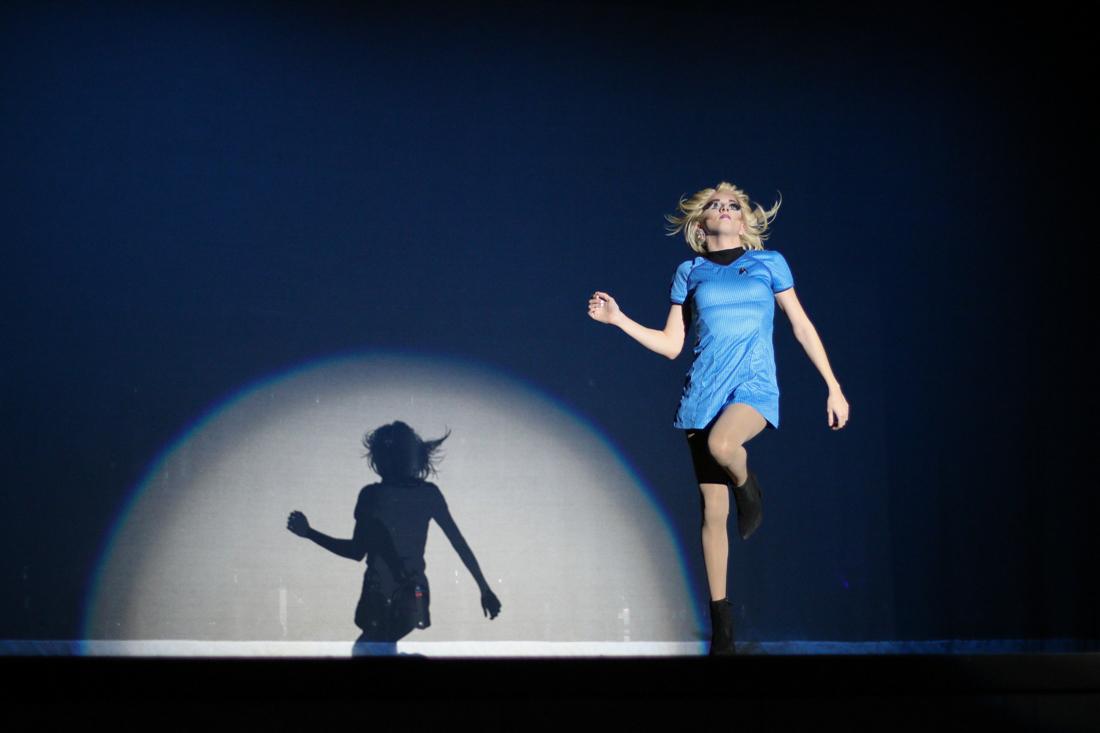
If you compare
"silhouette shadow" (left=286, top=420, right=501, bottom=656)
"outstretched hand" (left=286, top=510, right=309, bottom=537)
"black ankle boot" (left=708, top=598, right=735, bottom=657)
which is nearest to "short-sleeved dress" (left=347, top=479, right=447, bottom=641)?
"silhouette shadow" (left=286, top=420, right=501, bottom=656)

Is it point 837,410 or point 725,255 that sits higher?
point 725,255

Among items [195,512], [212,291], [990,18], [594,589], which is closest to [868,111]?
[990,18]

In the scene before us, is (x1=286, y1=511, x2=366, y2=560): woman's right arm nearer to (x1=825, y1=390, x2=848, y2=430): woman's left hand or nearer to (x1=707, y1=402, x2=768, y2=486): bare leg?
(x1=707, y1=402, x2=768, y2=486): bare leg

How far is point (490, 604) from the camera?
360cm

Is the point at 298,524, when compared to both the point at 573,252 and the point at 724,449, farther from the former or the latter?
the point at 724,449

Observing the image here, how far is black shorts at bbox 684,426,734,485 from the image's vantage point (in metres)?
2.43

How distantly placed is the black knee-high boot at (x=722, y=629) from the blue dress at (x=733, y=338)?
0.51 metres

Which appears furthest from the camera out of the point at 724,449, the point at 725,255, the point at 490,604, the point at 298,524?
the point at 298,524

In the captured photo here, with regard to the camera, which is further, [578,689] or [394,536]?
[394,536]

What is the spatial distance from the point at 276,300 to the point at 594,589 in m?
1.88

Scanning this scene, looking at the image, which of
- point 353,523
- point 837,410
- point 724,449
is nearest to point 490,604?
point 353,523

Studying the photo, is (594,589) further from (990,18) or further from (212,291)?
(990,18)

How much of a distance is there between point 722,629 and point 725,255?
108 centimetres

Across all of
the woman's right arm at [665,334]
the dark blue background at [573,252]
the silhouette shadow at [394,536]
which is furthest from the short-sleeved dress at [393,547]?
the woman's right arm at [665,334]
